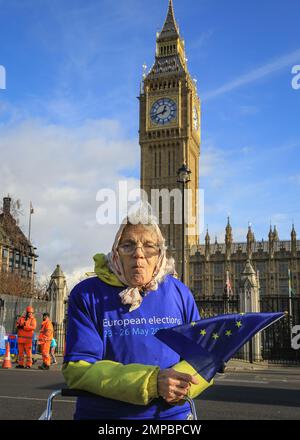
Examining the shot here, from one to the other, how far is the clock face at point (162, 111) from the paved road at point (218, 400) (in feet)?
241

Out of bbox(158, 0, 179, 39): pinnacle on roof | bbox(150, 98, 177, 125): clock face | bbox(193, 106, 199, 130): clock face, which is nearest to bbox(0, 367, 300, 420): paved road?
bbox(150, 98, 177, 125): clock face

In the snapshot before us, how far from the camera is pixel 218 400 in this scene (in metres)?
8.41

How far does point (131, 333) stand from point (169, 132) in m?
81.3

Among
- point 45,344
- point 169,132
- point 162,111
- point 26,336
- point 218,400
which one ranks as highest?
point 162,111

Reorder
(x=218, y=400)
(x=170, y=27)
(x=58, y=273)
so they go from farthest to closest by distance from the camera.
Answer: (x=170, y=27) < (x=58, y=273) < (x=218, y=400)

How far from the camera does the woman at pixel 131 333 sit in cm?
219

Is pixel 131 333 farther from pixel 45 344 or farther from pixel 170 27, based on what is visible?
pixel 170 27

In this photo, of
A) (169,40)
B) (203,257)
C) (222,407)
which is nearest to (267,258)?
(203,257)

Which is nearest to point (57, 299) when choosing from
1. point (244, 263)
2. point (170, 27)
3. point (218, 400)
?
point (218, 400)

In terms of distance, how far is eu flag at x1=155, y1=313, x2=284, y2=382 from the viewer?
7.06ft

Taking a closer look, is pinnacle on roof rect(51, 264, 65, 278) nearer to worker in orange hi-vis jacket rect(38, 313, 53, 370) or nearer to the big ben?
worker in orange hi-vis jacket rect(38, 313, 53, 370)

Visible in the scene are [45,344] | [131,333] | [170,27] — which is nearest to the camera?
[131,333]

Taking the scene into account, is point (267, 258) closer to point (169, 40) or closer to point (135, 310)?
point (169, 40)

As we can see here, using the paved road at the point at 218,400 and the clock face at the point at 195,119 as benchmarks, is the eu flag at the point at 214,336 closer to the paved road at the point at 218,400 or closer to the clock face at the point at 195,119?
the paved road at the point at 218,400
